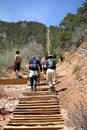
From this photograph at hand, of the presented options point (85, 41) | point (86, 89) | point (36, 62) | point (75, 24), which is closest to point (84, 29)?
point (85, 41)

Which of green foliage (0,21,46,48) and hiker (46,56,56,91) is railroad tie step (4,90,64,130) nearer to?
hiker (46,56,56,91)

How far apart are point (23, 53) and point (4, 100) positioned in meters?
20.3

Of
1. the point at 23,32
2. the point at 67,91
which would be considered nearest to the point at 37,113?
the point at 67,91

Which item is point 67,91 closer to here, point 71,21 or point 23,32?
point 71,21

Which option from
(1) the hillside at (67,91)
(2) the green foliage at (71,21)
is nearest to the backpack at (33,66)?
(1) the hillside at (67,91)

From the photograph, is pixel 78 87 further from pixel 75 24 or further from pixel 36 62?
pixel 75 24

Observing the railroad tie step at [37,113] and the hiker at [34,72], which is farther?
the hiker at [34,72]

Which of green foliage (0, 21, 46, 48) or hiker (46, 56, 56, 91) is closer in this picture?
hiker (46, 56, 56, 91)

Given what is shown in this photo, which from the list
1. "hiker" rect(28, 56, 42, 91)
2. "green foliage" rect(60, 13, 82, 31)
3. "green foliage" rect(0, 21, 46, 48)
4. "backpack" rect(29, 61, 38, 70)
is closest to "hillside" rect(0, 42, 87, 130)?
"hiker" rect(28, 56, 42, 91)

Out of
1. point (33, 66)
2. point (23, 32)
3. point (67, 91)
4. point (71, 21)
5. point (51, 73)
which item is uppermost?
point (23, 32)

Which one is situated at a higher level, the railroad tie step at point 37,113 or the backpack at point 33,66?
the backpack at point 33,66

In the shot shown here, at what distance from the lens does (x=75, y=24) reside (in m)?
30.5

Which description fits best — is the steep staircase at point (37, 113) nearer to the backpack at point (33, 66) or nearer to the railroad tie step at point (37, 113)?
the railroad tie step at point (37, 113)

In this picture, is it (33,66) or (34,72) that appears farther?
(33,66)
